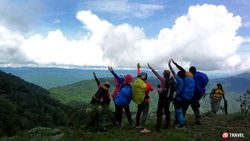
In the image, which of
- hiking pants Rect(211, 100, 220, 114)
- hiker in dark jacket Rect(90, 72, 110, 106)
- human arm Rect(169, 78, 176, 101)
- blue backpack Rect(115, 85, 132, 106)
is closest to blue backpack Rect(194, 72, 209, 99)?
human arm Rect(169, 78, 176, 101)

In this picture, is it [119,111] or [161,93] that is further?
[119,111]

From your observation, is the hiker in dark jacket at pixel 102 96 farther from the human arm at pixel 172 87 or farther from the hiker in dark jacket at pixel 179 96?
the hiker in dark jacket at pixel 179 96

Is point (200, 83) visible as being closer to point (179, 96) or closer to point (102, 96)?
point (179, 96)

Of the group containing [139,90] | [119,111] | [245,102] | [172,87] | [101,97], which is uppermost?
[172,87]

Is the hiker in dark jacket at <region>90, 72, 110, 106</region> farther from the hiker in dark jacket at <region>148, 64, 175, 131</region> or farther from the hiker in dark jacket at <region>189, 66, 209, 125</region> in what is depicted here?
the hiker in dark jacket at <region>189, 66, 209, 125</region>

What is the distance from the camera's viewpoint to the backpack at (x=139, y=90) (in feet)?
47.3

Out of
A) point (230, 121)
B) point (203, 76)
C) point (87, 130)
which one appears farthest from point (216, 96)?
point (87, 130)

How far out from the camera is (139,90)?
47.4 feet

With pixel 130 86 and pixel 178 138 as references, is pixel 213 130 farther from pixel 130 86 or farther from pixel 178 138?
pixel 130 86

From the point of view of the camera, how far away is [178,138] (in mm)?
12938

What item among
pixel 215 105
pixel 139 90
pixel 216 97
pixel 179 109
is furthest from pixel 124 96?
pixel 215 105

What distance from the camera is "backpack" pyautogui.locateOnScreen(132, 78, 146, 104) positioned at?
14422 millimetres

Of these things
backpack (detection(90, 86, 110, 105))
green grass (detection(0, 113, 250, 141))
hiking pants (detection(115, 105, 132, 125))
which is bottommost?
green grass (detection(0, 113, 250, 141))

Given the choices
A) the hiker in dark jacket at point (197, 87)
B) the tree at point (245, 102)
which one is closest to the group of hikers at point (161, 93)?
the hiker in dark jacket at point (197, 87)
